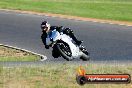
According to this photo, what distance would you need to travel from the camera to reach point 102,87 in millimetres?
15352

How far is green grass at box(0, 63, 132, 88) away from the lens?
15531mm

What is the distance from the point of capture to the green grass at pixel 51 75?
15531 mm

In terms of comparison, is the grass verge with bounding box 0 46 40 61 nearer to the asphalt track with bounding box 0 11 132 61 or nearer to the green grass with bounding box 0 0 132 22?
the asphalt track with bounding box 0 11 132 61

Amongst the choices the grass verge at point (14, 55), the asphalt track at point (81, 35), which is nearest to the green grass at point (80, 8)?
the asphalt track at point (81, 35)

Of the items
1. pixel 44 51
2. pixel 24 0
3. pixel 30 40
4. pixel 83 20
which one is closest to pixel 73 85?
pixel 44 51

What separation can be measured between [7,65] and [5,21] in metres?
23.0

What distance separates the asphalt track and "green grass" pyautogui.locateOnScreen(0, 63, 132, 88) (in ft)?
19.0

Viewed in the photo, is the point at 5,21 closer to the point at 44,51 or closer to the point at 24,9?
the point at 24,9

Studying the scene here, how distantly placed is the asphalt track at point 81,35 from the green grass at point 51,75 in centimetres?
578

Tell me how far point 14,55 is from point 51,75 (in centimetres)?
864

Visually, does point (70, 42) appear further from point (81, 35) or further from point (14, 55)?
point (81, 35)

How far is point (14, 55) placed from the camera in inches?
987

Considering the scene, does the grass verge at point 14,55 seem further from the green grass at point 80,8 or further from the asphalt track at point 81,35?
the green grass at point 80,8

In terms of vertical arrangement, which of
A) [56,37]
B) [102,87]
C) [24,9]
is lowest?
[102,87]
